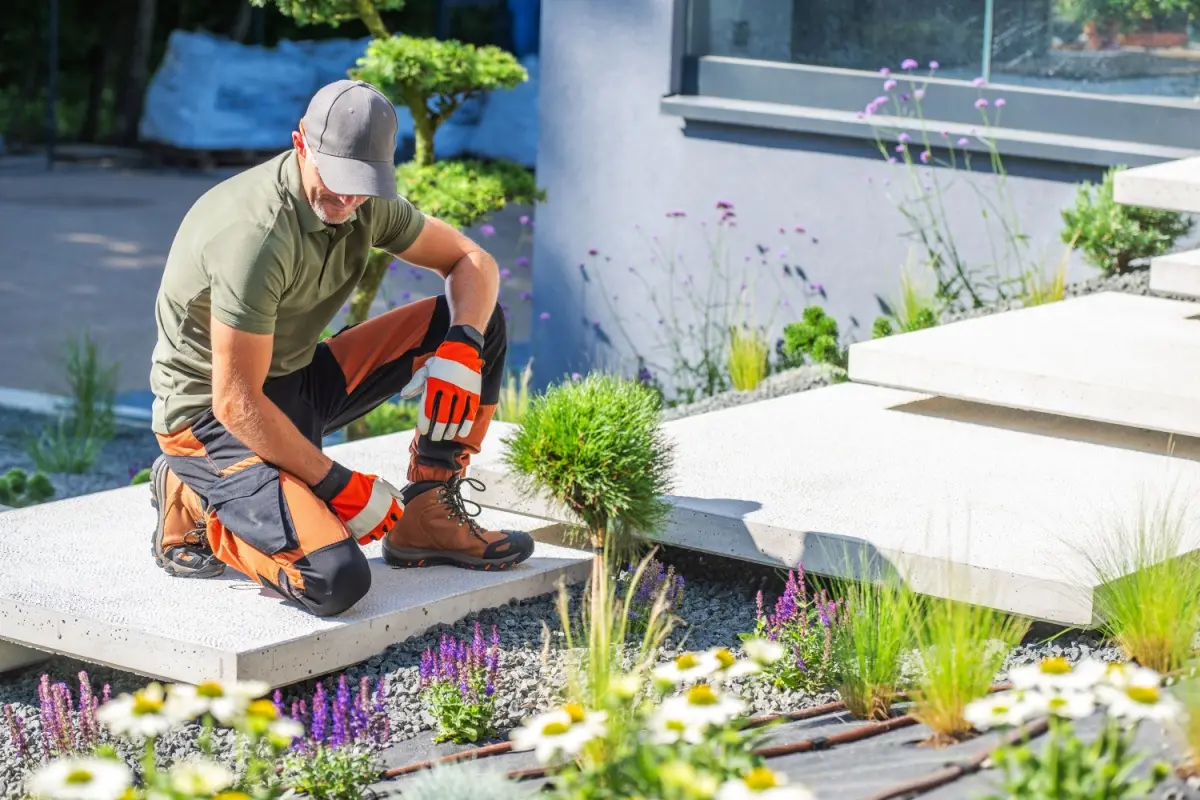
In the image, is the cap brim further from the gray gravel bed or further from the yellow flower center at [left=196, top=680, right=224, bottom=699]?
the gray gravel bed

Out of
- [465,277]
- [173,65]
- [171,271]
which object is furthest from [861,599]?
[173,65]

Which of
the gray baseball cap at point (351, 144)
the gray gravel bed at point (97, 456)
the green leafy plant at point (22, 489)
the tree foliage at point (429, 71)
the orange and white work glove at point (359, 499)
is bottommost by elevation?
the gray gravel bed at point (97, 456)

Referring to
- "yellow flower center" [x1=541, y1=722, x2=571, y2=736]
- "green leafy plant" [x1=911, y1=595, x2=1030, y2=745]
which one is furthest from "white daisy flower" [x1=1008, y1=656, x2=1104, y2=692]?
"yellow flower center" [x1=541, y1=722, x2=571, y2=736]

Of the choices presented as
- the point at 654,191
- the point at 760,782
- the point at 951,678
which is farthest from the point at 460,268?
the point at 654,191

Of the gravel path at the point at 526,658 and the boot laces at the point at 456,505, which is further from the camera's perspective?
the boot laces at the point at 456,505

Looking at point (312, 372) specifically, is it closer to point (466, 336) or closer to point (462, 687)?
point (466, 336)

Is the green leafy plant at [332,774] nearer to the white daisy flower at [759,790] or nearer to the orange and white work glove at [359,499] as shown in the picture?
the orange and white work glove at [359,499]

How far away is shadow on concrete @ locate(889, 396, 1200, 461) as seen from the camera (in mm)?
4789

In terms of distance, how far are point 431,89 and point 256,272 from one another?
3.22 meters

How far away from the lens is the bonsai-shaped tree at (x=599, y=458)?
12.3 feet

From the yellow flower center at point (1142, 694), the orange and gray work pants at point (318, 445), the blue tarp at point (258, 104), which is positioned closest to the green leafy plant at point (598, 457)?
the orange and gray work pants at point (318, 445)

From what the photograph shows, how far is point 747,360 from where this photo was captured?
→ 6875mm

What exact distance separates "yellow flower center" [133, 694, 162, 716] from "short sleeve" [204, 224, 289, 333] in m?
1.31

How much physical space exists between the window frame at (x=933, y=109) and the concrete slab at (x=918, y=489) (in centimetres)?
170
